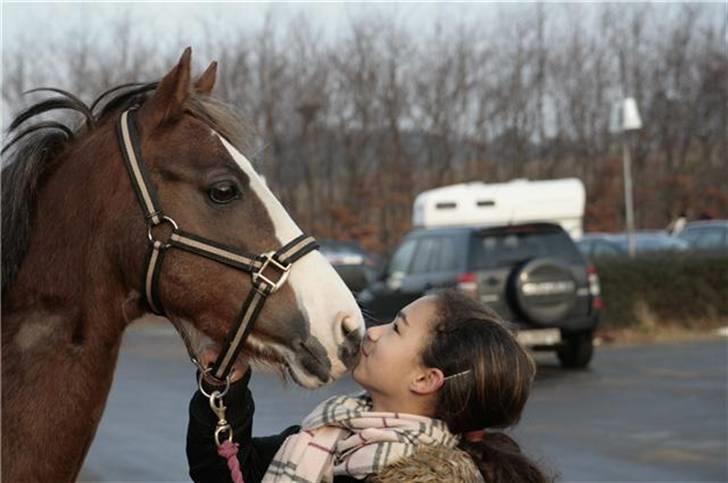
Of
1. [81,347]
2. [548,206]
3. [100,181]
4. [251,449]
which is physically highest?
[100,181]

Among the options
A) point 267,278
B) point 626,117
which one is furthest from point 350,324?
point 626,117

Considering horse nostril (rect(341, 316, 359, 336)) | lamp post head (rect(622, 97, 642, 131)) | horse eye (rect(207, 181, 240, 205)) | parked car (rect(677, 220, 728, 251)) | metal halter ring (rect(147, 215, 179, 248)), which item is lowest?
parked car (rect(677, 220, 728, 251))

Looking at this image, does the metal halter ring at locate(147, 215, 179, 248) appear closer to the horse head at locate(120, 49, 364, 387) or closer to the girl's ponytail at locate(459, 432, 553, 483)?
the horse head at locate(120, 49, 364, 387)

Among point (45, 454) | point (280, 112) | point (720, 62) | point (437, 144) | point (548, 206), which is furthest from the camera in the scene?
point (720, 62)

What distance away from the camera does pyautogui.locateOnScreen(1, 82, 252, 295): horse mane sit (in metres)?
2.95

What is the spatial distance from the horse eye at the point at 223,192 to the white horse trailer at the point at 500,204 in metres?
19.7

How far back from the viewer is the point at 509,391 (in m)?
2.83

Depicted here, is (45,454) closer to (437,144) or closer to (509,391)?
(509,391)

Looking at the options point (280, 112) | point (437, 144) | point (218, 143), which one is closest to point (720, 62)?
point (437, 144)

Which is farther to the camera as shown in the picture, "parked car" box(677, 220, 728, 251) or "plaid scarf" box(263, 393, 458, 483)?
"parked car" box(677, 220, 728, 251)

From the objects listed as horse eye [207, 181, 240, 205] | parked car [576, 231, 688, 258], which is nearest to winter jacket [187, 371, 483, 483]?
horse eye [207, 181, 240, 205]

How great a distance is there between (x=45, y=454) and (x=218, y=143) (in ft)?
3.06

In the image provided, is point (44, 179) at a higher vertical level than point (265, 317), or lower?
higher

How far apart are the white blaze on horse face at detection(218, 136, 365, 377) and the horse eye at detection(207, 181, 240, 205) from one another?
0.06 metres
